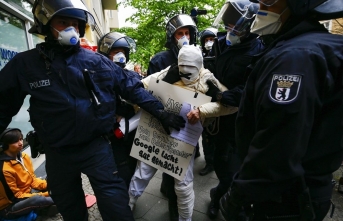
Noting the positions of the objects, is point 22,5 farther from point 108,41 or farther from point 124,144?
point 124,144

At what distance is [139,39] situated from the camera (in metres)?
10.2

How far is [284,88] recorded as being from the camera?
0.87m

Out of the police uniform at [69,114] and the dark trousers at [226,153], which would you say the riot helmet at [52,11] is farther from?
the dark trousers at [226,153]

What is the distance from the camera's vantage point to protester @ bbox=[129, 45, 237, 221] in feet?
6.10

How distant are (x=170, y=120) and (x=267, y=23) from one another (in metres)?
1.03

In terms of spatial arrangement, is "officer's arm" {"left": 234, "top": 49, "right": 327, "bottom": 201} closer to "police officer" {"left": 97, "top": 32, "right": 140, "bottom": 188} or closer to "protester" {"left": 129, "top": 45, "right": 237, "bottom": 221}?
"protester" {"left": 129, "top": 45, "right": 237, "bottom": 221}

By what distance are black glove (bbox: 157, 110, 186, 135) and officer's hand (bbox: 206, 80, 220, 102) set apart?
1.05ft

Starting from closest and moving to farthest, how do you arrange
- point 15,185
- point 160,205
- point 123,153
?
point 123,153
point 15,185
point 160,205

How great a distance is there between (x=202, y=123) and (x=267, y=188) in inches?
40.7

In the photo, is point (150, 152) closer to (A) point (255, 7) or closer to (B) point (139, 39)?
(A) point (255, 7)

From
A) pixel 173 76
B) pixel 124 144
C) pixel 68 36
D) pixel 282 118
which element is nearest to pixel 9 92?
pixel 68 36

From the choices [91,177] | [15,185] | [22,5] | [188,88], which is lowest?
[15,185]

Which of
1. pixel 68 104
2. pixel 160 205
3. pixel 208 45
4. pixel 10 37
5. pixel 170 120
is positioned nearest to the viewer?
pixel 68 104

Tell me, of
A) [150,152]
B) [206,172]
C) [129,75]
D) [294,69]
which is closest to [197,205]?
[206,172]
